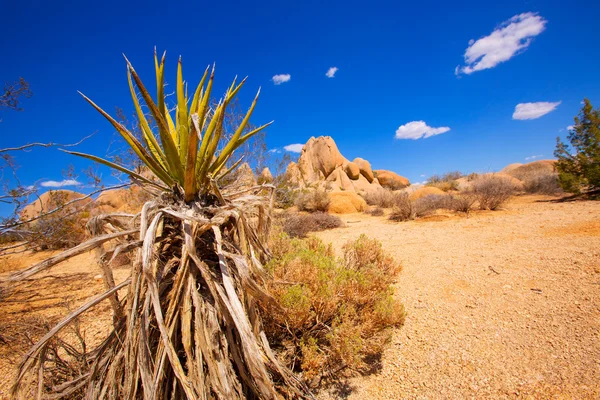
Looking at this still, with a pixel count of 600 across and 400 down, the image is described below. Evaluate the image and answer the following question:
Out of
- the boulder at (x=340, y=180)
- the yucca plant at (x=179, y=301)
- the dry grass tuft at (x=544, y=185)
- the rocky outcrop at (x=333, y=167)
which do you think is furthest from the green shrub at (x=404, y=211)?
the rocky outcrop at (x=333, y=167)

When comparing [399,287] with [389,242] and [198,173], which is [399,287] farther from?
[198,173]

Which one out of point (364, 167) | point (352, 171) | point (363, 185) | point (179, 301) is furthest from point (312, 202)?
point (364, 167)

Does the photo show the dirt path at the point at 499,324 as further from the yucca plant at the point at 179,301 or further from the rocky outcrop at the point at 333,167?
the rocky outcrop at the point at 333,167

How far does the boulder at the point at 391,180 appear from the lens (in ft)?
90.1

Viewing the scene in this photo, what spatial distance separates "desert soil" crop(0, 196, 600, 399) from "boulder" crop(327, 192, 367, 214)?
7.15 m

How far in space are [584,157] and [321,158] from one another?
713 inches

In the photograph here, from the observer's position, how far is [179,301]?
4.69 ft

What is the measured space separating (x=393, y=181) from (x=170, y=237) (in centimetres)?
2859

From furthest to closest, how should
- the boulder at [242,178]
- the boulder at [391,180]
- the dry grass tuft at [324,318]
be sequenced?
the boulder at [391,180], the boulder at [242,178], the dry grass tuft at [324,318]

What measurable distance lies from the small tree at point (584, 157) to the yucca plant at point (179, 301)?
12.5m

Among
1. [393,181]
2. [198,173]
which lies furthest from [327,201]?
[393,181]

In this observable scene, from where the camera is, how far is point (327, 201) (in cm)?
1209

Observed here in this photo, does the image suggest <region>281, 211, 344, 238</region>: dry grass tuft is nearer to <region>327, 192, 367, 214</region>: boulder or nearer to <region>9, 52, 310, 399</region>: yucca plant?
<region>327, 192, 367, 214</region>: boulder

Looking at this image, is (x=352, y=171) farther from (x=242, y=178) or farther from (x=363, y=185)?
(x=242, y=178)
